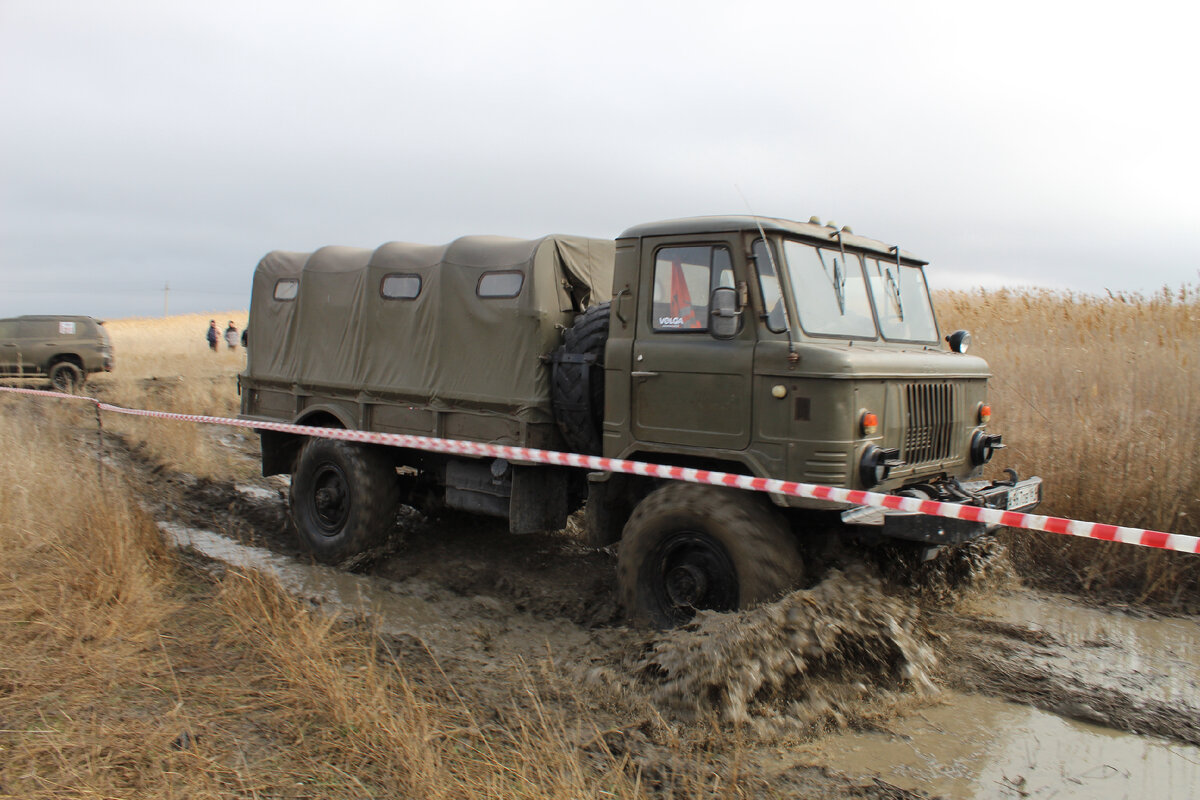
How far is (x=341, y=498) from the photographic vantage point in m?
7.38

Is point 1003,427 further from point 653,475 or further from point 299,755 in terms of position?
point 299,755

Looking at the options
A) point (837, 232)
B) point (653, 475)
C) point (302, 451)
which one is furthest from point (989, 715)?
point (302, 451)

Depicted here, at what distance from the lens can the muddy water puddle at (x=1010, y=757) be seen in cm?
366

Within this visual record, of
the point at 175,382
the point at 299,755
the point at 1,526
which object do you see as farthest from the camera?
the point at 175,382

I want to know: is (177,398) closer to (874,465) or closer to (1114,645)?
(874,465)

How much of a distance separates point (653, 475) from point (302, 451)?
397 centimetres

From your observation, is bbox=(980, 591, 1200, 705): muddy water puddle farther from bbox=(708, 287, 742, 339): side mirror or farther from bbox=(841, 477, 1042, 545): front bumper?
bbox=(708, 287, 742, 339): side mirror

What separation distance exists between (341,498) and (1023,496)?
5.37m

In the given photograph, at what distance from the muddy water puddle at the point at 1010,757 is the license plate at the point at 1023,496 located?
4.30 ft

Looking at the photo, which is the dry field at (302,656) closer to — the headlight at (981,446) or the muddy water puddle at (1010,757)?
the muddy water puddle at (1010,757)

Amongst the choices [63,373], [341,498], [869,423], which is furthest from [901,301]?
[63,373]

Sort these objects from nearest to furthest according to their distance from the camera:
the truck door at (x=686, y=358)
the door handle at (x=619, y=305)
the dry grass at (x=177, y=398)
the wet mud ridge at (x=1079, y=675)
→ the wet mud ridge at (x=1079, y=675) < the truck door at (x=686, y=358) < the door handle at (x=619, y=305) < the dry grass at (x=177, y=398)

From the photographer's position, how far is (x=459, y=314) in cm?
668

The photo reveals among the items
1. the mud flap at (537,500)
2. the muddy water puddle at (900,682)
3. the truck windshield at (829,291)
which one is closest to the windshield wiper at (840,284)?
the truck windshield at (829,291)
